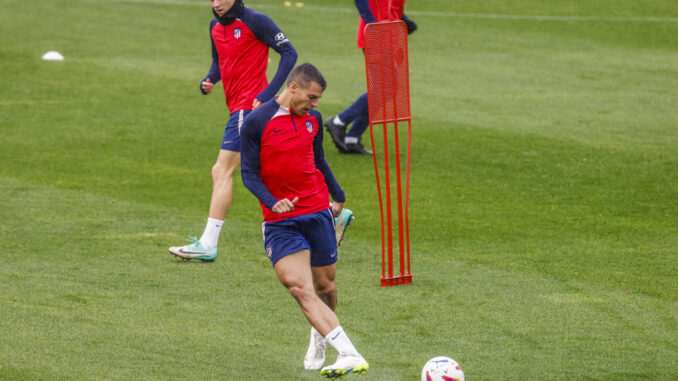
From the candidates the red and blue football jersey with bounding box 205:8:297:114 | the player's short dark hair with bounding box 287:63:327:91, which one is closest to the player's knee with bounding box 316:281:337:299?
the player's short dark hair with bounding box 287:63:327:91

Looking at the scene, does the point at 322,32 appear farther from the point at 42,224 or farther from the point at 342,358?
the point at 342,358

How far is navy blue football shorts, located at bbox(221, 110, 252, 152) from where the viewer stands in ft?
29.0

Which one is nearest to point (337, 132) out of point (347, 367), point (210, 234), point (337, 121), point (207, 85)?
point (337, 121)

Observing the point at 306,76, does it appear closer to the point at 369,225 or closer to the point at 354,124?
the point at 369,225

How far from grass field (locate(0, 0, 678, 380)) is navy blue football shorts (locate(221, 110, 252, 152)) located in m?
1.05

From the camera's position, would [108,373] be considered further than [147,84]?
No

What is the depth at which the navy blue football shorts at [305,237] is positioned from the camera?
6.03 metres

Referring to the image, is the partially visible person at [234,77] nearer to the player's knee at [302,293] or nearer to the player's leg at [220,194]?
the player's leg at [220,194]

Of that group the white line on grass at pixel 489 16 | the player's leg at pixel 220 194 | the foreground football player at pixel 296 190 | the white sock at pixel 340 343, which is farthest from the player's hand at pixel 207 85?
the white line on grass at pixel 489 16

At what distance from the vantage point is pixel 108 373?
19.7ft

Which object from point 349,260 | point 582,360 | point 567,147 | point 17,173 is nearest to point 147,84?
point 17,173

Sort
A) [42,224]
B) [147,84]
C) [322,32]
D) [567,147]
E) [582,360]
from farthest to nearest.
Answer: [322,32], [147,84], [567,147], [42,224], [582,360]

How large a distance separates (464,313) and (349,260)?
5.95 ft

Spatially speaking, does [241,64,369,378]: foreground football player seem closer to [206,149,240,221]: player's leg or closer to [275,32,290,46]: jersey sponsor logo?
[275,32,290,46]: jersey sponsor logo
